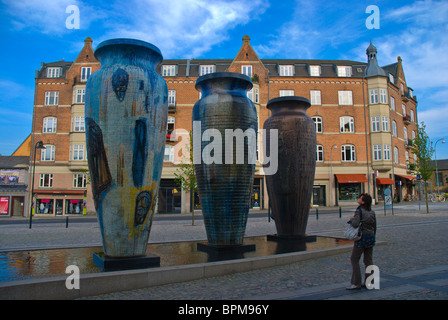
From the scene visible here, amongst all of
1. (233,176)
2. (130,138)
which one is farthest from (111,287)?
(233,176)

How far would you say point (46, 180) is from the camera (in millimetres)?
33406

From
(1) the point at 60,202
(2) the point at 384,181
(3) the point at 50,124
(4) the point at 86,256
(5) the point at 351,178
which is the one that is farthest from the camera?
(2) the point at 384,181

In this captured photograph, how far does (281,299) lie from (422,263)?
13.3 ft

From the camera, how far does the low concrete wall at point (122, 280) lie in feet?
16.2

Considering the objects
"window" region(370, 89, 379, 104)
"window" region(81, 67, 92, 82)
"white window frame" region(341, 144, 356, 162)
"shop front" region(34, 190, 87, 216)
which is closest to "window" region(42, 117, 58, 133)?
"window" region(81, 67, 92, 82)

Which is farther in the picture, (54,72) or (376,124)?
(376,124)

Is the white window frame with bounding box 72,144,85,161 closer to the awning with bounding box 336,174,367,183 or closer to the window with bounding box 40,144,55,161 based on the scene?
the window with bounding box 40,144,55,161

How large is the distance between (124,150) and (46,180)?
30794 mm

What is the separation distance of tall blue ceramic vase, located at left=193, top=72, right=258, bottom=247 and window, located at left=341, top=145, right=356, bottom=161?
97.8 feet

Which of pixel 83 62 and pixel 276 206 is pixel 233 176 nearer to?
pixel 276 206

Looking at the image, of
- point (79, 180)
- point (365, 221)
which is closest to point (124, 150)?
point (365, 221)

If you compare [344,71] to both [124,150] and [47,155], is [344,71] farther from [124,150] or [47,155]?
[124,150]

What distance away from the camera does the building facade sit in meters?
33.3

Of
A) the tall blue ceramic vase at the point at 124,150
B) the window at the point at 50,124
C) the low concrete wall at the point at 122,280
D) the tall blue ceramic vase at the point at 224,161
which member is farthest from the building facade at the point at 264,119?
the tall blue ceramic vase at the point at 124,150
